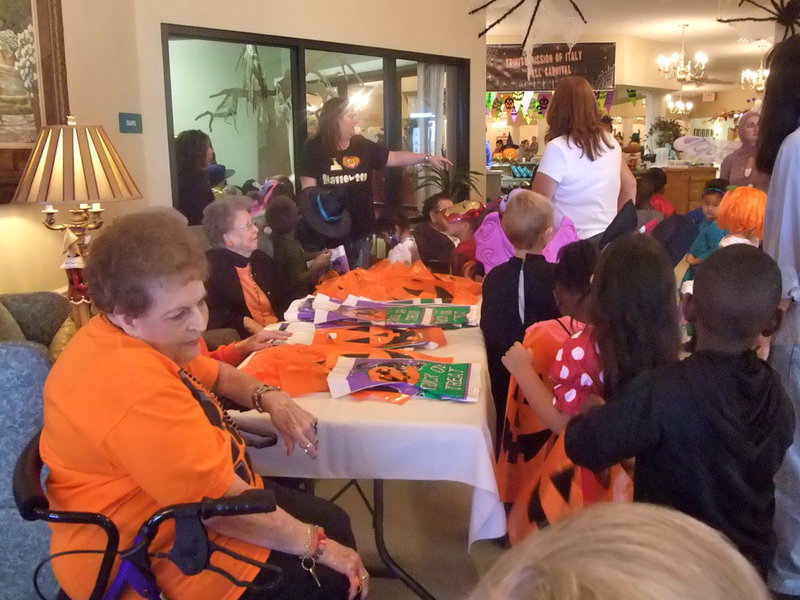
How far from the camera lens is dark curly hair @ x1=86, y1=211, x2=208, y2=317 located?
4.24 ft

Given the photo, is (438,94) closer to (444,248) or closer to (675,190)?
(444,248)

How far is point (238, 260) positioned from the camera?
2.85m

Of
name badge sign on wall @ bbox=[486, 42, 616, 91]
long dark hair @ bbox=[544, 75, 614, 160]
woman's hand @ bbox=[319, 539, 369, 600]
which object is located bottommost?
woman's hand @ bbox=[319, 539, 369, 600]

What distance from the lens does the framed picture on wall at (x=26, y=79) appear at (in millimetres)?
2689

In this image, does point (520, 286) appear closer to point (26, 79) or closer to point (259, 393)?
point (259, 393)

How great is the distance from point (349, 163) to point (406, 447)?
3.52m

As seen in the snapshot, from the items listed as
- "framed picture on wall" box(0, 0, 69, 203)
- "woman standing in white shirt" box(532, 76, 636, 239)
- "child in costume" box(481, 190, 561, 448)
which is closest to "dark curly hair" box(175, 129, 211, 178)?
"framed picture on wall" box(0, 0, 69, 203)

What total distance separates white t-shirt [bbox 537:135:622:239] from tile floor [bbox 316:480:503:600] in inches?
47.8

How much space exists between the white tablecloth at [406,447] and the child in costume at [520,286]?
0.60m

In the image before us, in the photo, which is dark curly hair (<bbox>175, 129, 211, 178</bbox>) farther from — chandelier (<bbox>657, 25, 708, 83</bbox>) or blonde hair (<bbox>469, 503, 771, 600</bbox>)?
chandelier (<bbox>657, 25, 708, 83</bbox>)

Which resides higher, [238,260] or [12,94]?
[12,94]

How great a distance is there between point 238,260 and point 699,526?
2.52m

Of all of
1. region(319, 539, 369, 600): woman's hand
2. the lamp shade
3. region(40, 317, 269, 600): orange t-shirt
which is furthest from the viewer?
the lamp shade

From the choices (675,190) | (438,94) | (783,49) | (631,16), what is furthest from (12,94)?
(675,190)
